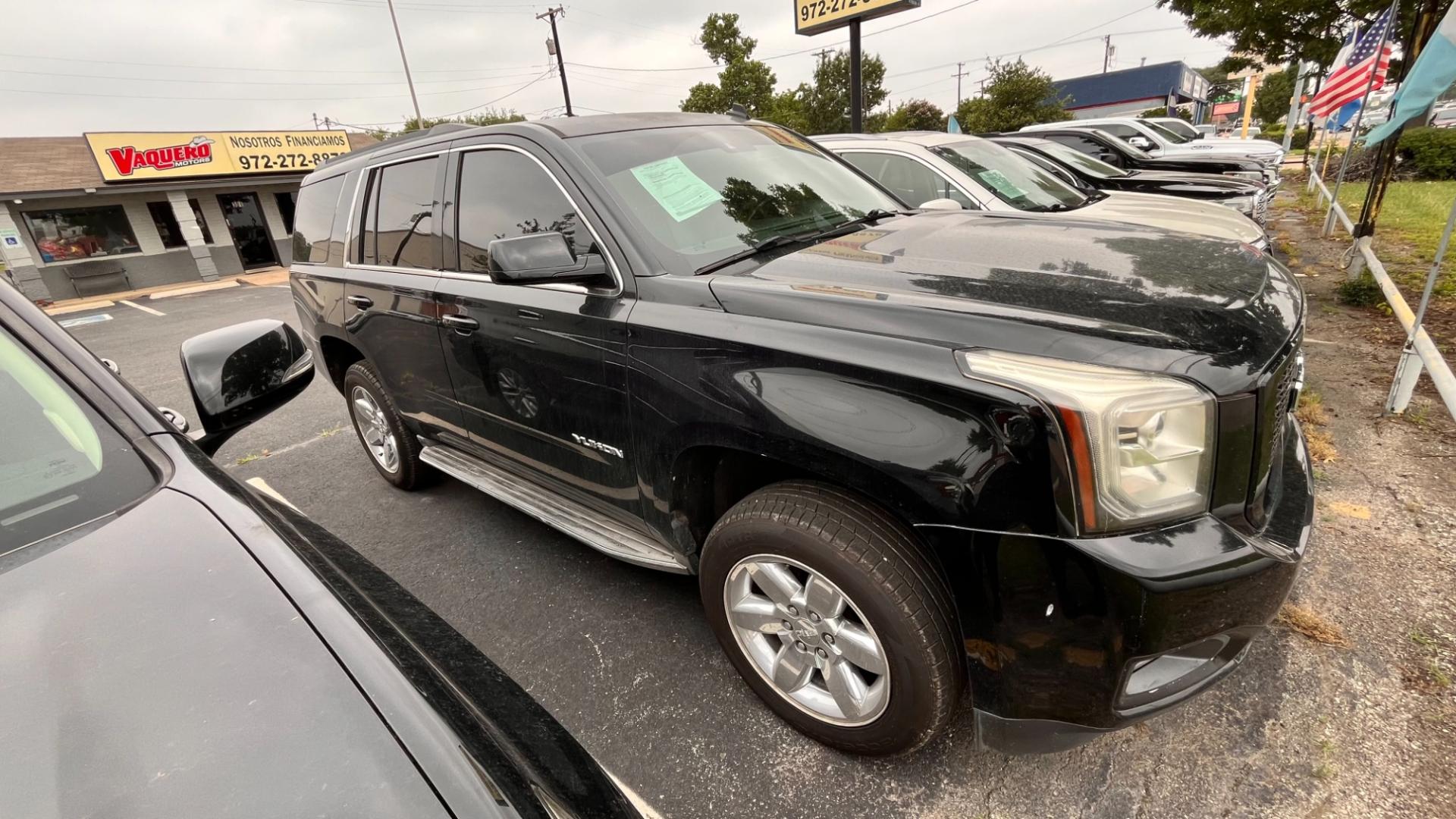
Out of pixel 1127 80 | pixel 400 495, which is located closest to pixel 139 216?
pixel 400 495

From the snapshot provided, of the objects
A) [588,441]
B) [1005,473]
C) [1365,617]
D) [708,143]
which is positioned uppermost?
[708,143]

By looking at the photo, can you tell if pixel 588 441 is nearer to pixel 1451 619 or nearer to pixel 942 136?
pixel 1451 619

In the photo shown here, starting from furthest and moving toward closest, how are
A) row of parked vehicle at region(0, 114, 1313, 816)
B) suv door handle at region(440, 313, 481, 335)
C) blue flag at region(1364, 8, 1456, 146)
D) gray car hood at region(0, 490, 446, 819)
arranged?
blue flag at region(1364, 8, 1456, 146)
suv door handle at region(440, 313, 481, 335)
row of parked vehicle at region(0, 114, 1313, 816)
gray car hood at region(0, 490, 446, 819)

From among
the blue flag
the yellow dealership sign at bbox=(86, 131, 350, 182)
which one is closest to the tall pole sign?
the blue flag

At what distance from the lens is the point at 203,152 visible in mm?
18547

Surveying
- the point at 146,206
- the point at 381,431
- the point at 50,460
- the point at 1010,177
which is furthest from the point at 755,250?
the point at 146,206

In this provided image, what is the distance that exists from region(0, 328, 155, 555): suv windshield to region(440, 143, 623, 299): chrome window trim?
1045 mm

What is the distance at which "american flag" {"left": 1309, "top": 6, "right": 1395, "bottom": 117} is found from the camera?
27.6 ft

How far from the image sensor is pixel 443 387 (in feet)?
10.3

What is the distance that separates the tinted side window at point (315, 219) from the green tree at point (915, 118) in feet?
121

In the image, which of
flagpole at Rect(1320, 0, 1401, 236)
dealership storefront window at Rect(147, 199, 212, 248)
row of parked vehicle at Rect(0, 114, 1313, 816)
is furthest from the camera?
dealership storefront window at Rect(147, 199, 212, 248)

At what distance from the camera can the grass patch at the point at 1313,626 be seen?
2.26 meters

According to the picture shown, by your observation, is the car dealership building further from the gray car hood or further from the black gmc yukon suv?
the gray car hood

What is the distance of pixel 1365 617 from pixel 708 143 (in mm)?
2989
